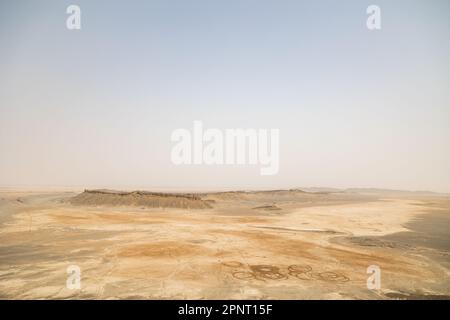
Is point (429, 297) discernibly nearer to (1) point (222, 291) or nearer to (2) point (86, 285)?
(1) point (222, 291)

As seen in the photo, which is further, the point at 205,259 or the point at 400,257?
the point at 400,257

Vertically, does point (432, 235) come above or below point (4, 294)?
below

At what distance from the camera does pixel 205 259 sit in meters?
14.3

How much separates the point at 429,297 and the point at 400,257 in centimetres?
609

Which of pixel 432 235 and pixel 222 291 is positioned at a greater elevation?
pixel 222 291

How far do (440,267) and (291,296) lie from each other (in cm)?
902

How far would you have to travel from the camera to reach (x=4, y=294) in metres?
9.80

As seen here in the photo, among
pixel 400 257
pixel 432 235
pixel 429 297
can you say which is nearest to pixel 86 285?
→ pixel 429 297
